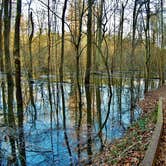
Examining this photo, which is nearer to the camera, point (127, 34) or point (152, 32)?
point (152, 32)

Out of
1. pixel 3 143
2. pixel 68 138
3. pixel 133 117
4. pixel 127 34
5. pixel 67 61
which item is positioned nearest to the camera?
pixel 3 143

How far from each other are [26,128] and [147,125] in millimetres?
3526

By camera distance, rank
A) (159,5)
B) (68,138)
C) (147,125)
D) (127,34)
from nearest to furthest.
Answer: (68,138)
(147,125)
(159,5)
(127,34)

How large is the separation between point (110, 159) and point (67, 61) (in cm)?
5265

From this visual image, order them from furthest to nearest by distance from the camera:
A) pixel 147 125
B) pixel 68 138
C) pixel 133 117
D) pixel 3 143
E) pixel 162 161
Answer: pixel 133 117, pixel 147 125, pixel 68 138, pixel 3 143, pixel 162 161

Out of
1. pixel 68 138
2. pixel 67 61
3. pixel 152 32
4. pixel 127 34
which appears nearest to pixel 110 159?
pixel 68 138

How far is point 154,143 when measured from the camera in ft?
19.1

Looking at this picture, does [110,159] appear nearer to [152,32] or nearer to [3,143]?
[3,143]

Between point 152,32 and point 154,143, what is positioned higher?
point 152,32

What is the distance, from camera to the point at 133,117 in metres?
11.9

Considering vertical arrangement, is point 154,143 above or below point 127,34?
below

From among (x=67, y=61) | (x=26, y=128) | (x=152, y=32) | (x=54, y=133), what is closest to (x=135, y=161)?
(x=54, y=133)

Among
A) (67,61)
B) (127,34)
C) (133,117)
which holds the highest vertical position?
(127,34)

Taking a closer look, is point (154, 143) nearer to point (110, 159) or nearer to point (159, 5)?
point (110, 159)
